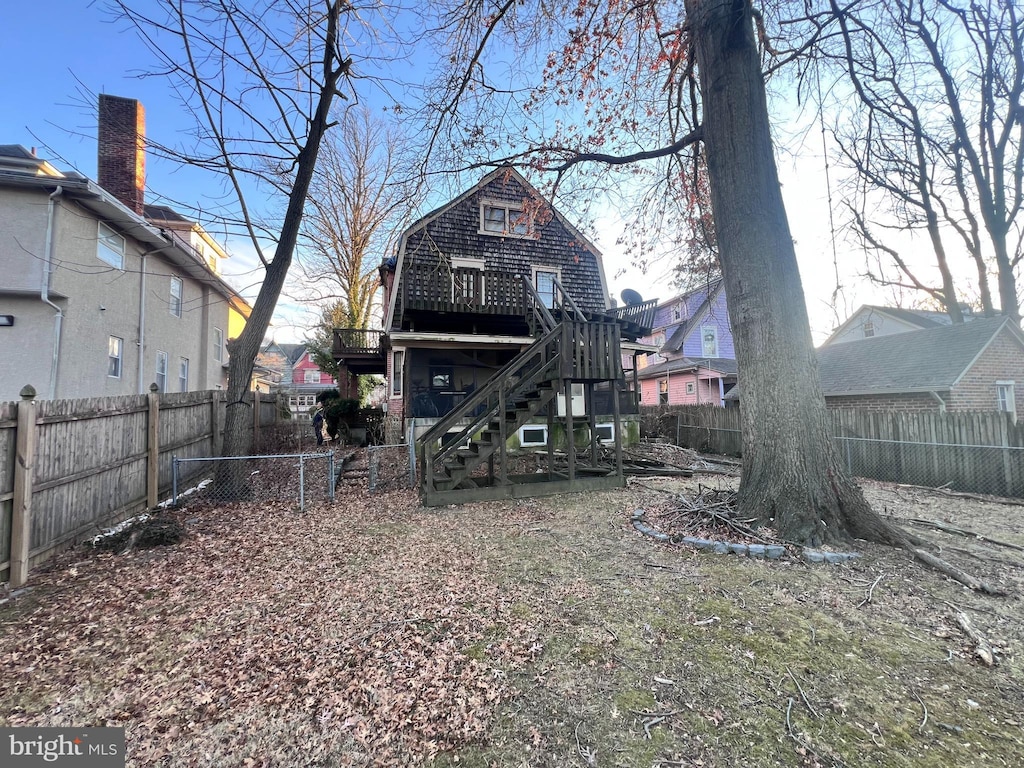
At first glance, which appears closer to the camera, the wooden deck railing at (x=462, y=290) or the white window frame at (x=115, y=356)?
the white window frame at (x=115, y=356)

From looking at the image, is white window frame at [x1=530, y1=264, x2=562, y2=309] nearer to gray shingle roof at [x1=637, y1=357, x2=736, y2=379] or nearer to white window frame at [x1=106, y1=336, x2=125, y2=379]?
gray shingle roof at [x1=637, y1=357, x2=736, y2=379]

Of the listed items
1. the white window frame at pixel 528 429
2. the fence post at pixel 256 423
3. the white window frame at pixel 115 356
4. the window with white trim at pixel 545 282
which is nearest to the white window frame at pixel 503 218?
the window with white trim at pixel 545 282

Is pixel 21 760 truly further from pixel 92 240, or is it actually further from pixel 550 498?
pixel 92 240

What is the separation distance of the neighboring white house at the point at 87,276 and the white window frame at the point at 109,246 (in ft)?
0.10

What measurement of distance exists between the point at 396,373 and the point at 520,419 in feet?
24.5

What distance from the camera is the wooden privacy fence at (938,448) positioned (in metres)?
8.02

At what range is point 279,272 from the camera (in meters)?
7.89

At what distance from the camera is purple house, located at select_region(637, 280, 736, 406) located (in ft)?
74.8

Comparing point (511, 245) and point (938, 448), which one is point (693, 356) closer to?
point (511, 245)

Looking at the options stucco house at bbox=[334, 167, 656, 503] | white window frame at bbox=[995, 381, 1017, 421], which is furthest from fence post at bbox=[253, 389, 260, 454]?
white window frame at bbox=[995, 381, 1017, 421]

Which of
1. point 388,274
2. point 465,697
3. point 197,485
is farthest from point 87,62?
point 388,274

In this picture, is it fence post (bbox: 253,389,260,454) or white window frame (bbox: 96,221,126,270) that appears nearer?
white window frame (bbox: 96,221,126,270)

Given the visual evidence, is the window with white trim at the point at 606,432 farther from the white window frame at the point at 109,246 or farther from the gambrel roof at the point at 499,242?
the white window frame at the point at 109,246

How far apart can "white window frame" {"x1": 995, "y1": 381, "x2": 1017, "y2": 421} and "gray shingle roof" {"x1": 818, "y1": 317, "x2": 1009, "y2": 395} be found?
1.65m
